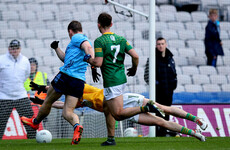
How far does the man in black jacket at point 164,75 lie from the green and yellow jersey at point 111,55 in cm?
297

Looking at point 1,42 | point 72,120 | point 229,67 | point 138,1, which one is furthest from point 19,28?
point 72,120

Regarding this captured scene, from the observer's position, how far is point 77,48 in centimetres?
616

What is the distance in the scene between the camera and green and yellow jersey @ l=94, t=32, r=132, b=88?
5.60 m

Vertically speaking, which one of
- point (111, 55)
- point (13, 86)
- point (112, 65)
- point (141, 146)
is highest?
point (111, 55)

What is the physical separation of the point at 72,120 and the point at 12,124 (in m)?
3.49

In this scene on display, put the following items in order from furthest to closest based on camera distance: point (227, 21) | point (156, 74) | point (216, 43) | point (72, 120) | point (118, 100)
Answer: point (227, 21) → point (216, 43) → point (156, 74) → point (72, 120) → point (118, 100)

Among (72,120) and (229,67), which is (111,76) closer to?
(72,120)

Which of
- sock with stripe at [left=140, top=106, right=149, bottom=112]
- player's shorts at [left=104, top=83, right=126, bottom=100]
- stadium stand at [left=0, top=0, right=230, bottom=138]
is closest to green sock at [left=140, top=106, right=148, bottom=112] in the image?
sock with stripe at [left=140, top=106, right=149, bottom=112]

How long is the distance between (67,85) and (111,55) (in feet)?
2.90

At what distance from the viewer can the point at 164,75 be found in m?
8.68

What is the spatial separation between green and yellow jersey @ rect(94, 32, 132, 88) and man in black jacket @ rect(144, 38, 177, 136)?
2975 mm

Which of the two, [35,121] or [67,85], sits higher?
[67,85]

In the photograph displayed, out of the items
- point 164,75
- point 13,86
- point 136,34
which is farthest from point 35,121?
point 136,34

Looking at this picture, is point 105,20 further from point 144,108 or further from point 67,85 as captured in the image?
point 144,108
